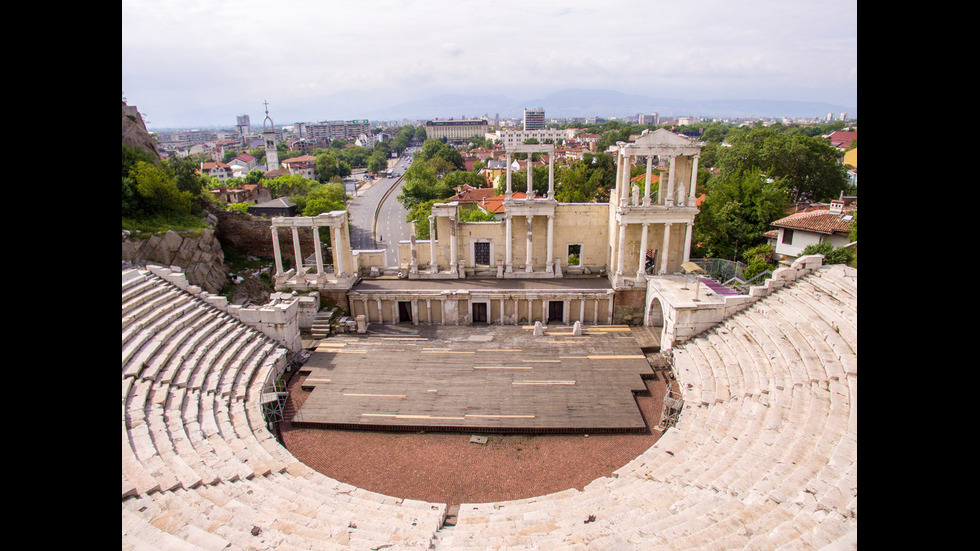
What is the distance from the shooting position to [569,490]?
13062 mm

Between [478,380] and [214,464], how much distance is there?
889 cm

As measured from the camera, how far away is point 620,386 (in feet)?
60.2

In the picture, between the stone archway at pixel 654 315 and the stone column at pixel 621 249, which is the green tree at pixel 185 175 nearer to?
the stone column at pixel 621 249

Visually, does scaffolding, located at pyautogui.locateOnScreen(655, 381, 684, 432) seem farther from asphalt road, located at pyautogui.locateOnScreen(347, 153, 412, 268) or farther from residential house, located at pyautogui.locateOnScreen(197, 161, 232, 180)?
residential house, located at pyautogui.locateOnScreen(197, 161, 232, 180)

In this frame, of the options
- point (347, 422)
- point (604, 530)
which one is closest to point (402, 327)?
point (347, 422)

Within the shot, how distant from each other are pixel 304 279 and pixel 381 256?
14.2 ft

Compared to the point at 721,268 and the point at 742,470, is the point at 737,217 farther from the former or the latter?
the point at 742,470

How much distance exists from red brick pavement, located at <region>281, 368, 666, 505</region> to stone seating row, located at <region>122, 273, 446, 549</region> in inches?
38.8

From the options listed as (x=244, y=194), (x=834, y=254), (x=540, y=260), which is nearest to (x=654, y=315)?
(x=540, y=260)

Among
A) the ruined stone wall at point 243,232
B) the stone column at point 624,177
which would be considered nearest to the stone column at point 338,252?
the ruined stone wall at point 243,232

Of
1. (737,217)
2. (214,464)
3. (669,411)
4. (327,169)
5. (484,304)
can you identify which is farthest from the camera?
(327,169)

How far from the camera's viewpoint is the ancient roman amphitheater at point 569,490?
10016mm
